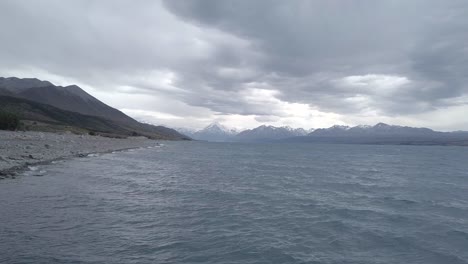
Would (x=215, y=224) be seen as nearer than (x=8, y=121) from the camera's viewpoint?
Yes

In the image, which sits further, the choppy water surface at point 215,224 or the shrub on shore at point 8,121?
the shrub on shore at point 8,121

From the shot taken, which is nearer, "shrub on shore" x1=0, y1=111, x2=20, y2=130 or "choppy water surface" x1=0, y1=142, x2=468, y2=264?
"choppy water surface" x1=0, y1=142, x2=468, y2=264

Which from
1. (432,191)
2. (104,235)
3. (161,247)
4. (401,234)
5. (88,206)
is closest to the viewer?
(161,247)

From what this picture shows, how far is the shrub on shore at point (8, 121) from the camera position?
107312 mm

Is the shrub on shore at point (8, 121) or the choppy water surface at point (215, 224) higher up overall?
the shrub on shore at point (8, 121)

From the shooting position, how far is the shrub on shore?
107312 mm

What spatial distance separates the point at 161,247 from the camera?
17.6 metres

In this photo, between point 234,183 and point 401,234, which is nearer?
point 401,234

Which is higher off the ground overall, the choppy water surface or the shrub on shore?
the shrub on shore

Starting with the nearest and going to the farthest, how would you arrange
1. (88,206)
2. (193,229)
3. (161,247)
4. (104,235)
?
(161,247)
(104,235)
(193,229)
(88,206)

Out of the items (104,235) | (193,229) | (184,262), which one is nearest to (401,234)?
(193,229)

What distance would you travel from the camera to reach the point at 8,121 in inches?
4267

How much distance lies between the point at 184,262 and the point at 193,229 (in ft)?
18.6

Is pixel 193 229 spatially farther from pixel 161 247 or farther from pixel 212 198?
pixel 212 198
